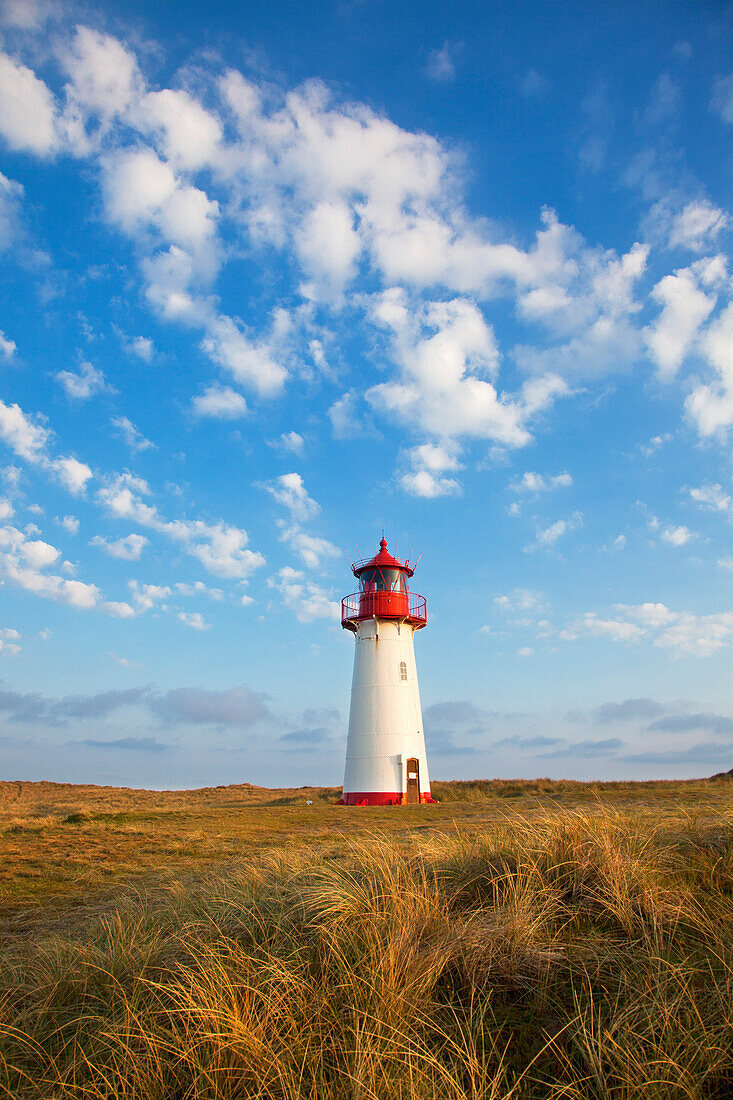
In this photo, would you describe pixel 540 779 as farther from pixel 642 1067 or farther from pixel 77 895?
pixel 642 1067

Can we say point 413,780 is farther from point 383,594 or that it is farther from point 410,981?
point 410,981

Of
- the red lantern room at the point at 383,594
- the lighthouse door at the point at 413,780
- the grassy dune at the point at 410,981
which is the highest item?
the red lantern room at the point at 383,594

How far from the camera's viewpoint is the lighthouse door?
89.2ft

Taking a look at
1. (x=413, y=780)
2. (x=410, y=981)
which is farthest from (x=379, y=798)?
(x=410, y=981)

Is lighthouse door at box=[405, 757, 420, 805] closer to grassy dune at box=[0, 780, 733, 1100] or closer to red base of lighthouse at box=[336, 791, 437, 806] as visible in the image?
red base of lighthouse at box=[336, 791, 437, 806]

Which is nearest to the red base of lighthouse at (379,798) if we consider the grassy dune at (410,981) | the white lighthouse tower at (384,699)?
the white lighthouse tower at (384,699)

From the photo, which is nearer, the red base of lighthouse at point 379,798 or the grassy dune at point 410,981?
the grassy dune at point 410,981

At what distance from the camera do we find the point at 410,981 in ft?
13.9

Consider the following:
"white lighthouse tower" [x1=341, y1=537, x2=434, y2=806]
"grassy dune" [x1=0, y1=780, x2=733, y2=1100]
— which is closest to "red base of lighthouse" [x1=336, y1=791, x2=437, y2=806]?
"white lighthouse tower" [x1=341, y1=537, x2=434, y2=806]

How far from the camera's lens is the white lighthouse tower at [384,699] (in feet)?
89.4

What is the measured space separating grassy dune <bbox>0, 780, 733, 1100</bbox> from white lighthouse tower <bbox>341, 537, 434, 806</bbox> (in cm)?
2044

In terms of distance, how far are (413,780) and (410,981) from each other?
80.4 feet

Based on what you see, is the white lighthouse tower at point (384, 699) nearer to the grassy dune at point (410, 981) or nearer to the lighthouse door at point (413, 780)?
the lighthouse door at point (413, 780)

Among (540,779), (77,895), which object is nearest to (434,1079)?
(77,895)
